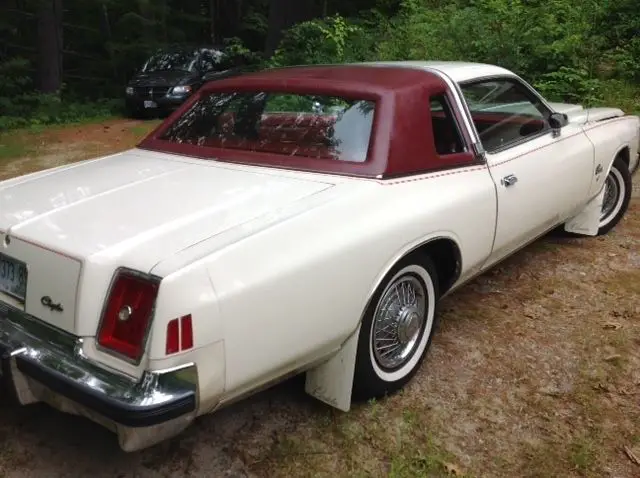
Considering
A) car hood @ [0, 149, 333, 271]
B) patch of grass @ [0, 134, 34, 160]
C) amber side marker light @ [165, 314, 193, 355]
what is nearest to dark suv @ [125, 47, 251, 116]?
patch of grass @ [0, 134, 34, 160]

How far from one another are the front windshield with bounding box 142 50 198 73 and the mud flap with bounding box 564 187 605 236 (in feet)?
35.4

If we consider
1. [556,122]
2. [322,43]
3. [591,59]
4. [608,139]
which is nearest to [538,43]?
[591,59]

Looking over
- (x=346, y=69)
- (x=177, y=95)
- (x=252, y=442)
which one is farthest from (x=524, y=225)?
(x=177, y=95)

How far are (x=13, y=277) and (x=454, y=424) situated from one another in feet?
6.42

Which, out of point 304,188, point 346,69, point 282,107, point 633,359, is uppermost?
point 346,69

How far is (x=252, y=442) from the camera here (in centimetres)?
271

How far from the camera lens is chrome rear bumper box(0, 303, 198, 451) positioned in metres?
2.06

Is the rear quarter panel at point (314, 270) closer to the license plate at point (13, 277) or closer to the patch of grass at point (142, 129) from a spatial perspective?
the license plate at point (13, 277)

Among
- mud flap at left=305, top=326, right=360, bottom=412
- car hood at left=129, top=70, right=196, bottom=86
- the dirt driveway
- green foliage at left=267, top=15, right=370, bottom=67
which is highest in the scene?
green foliage at left=267, top=15, right=370, bottom=67

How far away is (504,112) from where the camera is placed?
13.3 ft

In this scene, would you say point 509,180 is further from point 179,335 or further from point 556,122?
point 179,335

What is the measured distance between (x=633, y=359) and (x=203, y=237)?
7.98ft

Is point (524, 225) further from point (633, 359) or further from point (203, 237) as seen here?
point (203, 237)

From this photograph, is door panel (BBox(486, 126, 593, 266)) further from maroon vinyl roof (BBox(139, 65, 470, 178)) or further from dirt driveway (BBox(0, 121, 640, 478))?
dirt driveway (BBox(0, 121, 640, 478))
